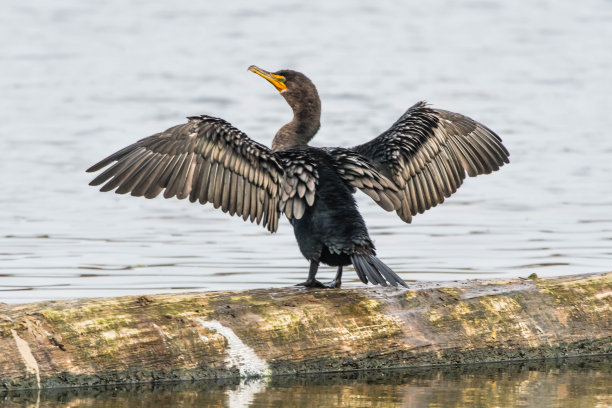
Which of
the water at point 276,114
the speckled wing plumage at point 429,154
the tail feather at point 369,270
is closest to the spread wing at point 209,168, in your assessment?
the tail feather at point 369,270

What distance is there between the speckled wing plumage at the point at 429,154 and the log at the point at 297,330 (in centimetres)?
86

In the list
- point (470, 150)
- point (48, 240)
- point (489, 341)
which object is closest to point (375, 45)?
point (48, 240)

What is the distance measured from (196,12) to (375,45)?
4572 mm

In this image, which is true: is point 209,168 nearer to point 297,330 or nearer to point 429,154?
point 297,330

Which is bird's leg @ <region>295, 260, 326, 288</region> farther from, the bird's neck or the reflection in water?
the bird's neck

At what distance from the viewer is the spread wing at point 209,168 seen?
7.14 m

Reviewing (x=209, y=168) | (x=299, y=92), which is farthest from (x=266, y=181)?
(x=299, y=92)

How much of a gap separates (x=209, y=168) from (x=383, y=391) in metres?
1.72

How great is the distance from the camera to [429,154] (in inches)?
316

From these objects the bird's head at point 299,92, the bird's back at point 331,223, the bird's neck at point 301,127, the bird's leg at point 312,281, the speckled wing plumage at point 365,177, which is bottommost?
the bird's leg at point 312,281

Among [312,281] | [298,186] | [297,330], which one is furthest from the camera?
[312,281]

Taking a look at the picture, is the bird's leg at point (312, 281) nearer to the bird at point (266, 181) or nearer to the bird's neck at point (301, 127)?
the bird at point (266, 181)

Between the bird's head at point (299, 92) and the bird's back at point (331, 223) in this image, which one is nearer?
the bird's back at point (331, 223)

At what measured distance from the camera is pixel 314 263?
7.37m
